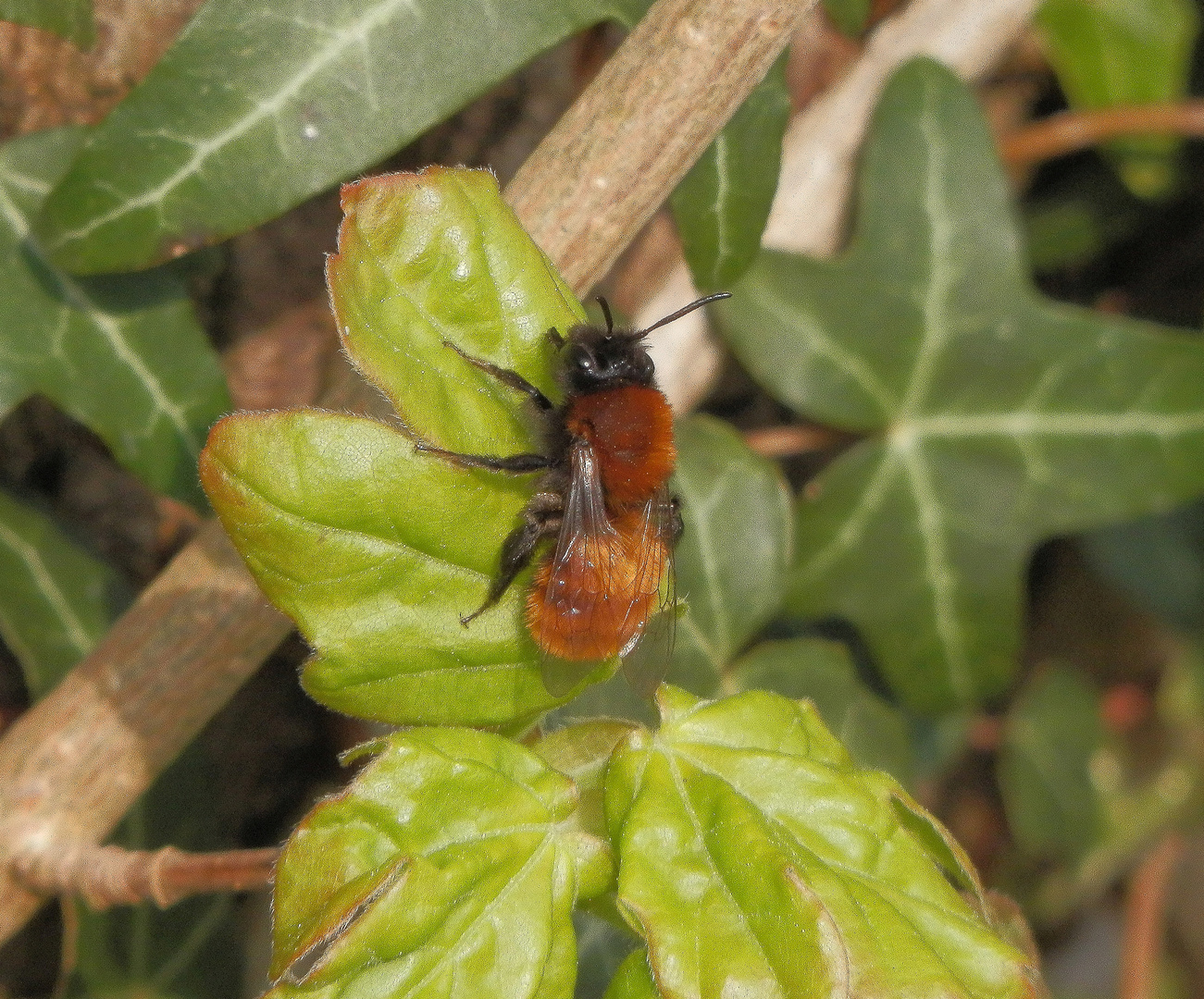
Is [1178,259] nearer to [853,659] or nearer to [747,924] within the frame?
[853,659]

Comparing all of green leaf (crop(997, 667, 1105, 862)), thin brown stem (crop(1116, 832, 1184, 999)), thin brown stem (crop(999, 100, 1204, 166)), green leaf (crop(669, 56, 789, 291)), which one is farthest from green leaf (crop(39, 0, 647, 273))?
thin brown stem (crop(1116, 832, 1184, 999))

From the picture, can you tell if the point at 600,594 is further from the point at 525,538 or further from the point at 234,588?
the point at 234,588

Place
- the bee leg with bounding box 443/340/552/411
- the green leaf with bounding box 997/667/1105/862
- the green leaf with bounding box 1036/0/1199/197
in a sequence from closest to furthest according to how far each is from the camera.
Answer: the bee leg with bounding box 443/340/552/411, the green leaf with bounding box 1036/0/1199/197, the green leaf with bounding box 997/667/1105/862

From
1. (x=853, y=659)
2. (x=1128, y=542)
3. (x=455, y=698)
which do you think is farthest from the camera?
(x=1128, y=542)

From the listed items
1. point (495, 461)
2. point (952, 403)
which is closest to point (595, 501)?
point (495, 461)

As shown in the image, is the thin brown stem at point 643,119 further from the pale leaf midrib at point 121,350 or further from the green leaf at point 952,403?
the green leaf at point 952,403

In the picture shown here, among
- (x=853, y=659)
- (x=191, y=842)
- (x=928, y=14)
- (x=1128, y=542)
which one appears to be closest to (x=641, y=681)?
(x=191, y=842)

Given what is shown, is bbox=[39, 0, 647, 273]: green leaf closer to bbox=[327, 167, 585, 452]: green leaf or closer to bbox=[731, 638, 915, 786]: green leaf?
bbox=[327, 167, 585, 452]: green leaf
